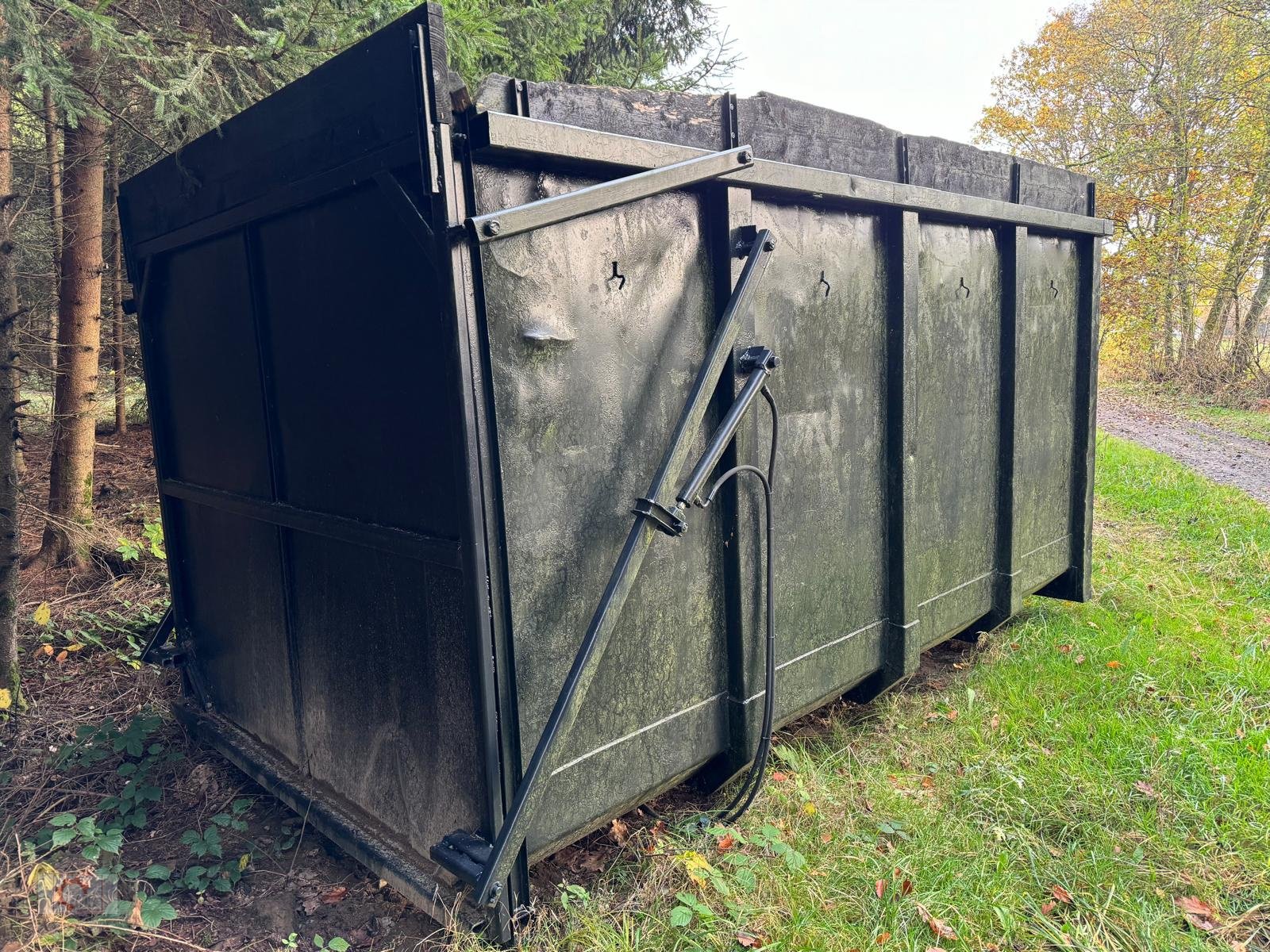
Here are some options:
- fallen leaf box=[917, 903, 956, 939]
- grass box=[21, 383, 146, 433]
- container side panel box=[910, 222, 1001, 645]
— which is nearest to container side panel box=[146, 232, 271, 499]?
fallen leaf box=[917, 903, 956, 939]

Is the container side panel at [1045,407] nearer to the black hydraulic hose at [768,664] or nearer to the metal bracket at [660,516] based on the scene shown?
the black hydraulic hose at [768,664]

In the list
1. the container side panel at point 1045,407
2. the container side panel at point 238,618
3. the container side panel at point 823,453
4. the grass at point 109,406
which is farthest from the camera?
the grass at point 109,406

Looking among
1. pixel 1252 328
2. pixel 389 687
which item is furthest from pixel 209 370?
pixel 1252 328

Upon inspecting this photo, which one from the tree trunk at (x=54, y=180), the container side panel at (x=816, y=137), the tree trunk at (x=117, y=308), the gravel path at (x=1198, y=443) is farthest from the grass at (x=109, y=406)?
the gravel path at (x=1198, y=443)

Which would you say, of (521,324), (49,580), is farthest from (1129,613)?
(49,580)

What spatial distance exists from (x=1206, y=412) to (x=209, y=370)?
15409mm

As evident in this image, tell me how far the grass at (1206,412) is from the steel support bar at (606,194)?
11.7 meters

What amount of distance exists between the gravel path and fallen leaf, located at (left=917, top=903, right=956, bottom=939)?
7.06m

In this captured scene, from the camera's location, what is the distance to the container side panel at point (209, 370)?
311 cm

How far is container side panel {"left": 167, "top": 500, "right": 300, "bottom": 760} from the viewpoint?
10.6ft

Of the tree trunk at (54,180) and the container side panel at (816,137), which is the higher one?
the tree trunk at (54,180)

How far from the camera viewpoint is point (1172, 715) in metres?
3.71

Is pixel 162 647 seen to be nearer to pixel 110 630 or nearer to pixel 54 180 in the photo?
pixel 110 630

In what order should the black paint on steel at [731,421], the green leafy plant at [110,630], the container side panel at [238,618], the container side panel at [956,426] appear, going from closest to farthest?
the black paint on steel at [731,421] < the container side panel at [238,618] < the container side panel at [956,426] < the green leafy plant at [110,630]
